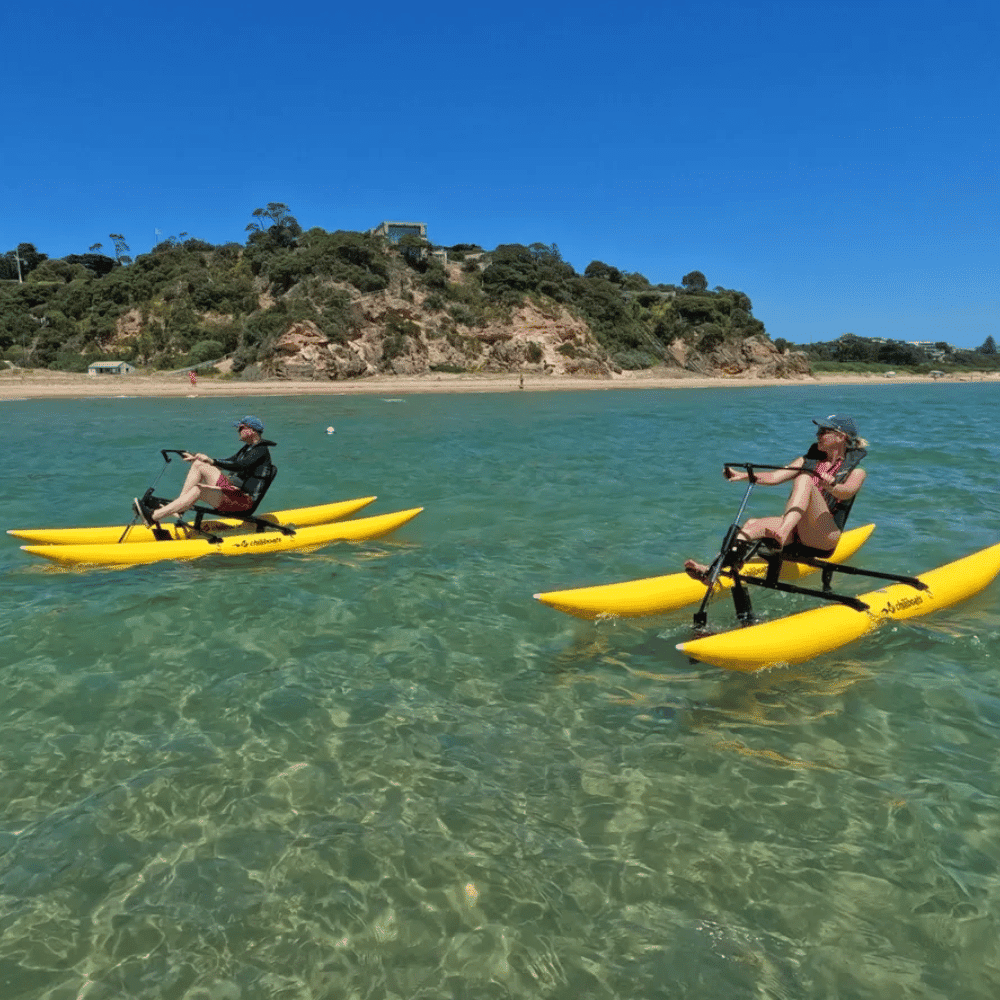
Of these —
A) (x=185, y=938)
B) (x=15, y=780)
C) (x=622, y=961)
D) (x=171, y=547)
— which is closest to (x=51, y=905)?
(x=185, y=938)

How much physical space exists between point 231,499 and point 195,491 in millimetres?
416

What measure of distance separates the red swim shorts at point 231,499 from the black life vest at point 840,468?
5.99 m

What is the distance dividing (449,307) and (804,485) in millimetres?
51969

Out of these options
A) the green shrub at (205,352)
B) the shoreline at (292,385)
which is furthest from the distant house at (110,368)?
the green shrub at (205,352)

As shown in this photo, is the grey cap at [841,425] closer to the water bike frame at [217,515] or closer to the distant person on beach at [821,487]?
the distant person on beach at [821,487]

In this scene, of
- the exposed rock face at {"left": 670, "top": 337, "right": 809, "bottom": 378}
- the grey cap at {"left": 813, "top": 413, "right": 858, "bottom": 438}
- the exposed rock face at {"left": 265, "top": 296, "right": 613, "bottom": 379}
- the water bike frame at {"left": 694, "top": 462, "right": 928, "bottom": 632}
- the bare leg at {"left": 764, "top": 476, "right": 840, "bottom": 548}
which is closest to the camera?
the water bike frame at {"left": 694, "top": 462, "right": 928, "bottom": 632}

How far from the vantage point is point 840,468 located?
5742 millimetres

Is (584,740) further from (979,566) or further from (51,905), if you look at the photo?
(979,566)

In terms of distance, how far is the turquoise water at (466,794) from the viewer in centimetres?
288

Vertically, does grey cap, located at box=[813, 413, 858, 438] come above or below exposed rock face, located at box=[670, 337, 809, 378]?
below

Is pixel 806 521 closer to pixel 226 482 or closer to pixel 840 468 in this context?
pixel 840 468

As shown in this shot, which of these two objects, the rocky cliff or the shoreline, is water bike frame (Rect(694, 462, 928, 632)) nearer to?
the shoreline

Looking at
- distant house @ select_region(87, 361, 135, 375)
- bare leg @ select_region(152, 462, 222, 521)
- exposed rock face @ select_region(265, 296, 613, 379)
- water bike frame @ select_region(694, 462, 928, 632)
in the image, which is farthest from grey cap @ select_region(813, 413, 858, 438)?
distant house @ select_region(87, 361, 135, 375)

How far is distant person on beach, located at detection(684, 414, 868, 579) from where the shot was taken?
5.54m
